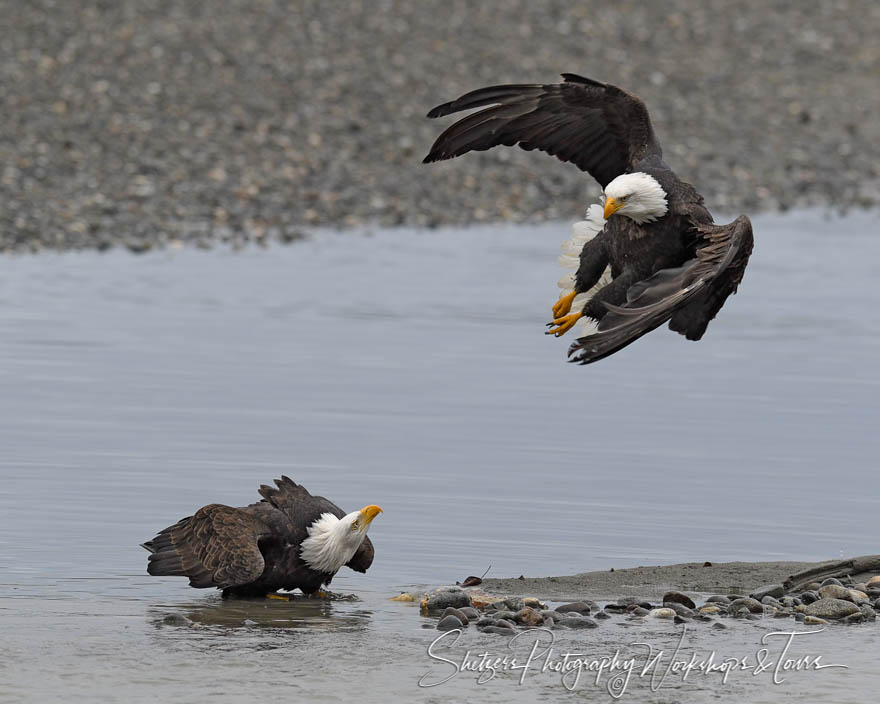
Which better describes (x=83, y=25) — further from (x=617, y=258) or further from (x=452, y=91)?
(x=617, y=258)

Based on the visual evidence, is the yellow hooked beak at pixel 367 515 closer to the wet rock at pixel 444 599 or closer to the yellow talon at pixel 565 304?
the wet rock at pixel 444 599

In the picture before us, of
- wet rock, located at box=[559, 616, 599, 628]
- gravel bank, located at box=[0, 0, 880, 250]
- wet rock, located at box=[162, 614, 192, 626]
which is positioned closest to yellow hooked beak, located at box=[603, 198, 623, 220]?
wet rock, located at box=[559, 616, 599, 628]

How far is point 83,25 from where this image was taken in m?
A: 28.4

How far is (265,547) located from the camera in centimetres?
903

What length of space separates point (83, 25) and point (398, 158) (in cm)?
615

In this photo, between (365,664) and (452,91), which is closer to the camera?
(365,664)

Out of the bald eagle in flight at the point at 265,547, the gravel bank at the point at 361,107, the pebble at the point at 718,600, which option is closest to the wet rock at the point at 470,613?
the bald eagle in flight at the point at 265,547

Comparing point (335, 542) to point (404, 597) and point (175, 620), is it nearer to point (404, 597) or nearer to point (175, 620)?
point (404, 597)

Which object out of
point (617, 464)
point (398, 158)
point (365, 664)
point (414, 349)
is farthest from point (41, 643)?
point (398, 158)

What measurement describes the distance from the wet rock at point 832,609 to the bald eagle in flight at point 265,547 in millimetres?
2091

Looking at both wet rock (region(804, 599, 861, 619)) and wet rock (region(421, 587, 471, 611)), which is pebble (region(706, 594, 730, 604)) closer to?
wet rock (region(804, 599, 861, 619))

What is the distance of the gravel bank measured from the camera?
23.0 metres

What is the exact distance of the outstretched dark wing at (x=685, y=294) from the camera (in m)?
7.96

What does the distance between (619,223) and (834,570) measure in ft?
6.83
